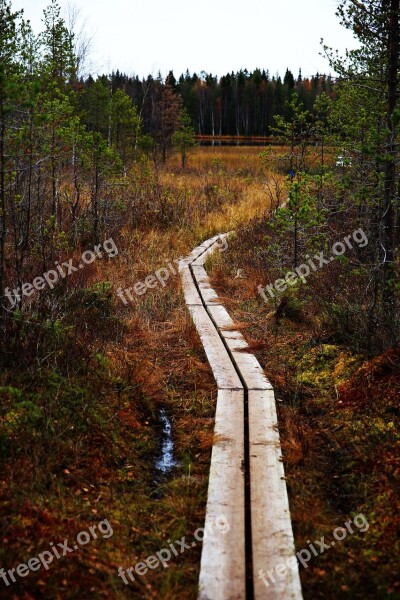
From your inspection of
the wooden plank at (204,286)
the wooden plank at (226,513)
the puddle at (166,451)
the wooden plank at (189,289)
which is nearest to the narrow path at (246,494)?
the wooden plank at (226,513)

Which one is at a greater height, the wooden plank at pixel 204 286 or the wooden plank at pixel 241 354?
the wooden plank at pixel 204 286

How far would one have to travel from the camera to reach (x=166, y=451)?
14.4ft

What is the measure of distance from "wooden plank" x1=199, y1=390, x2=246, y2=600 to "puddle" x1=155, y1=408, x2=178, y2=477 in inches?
16.5

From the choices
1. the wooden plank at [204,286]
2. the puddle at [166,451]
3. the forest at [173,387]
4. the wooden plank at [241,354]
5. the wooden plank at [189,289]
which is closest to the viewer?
the forest at [173,387]

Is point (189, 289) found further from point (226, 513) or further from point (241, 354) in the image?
point (226, 513)

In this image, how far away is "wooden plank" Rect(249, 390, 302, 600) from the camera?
272 cm

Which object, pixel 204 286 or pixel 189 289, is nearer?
pixel 189 289

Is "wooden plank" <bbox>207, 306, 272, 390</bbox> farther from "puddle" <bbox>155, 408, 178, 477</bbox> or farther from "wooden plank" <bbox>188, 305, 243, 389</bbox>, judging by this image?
"puddle" <bbox>155, 408, 178, 477</bbox>

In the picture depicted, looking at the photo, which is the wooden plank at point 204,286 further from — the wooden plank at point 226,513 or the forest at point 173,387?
the wooden plank at point 226,513

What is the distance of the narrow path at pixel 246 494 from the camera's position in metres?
2.73

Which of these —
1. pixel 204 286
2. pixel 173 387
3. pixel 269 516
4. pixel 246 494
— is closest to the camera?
pixel 269 516

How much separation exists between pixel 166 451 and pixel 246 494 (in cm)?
107

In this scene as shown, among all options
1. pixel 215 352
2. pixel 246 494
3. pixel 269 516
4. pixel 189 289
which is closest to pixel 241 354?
pixel 215 352

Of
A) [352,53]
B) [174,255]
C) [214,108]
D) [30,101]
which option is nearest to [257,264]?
[174,255]
